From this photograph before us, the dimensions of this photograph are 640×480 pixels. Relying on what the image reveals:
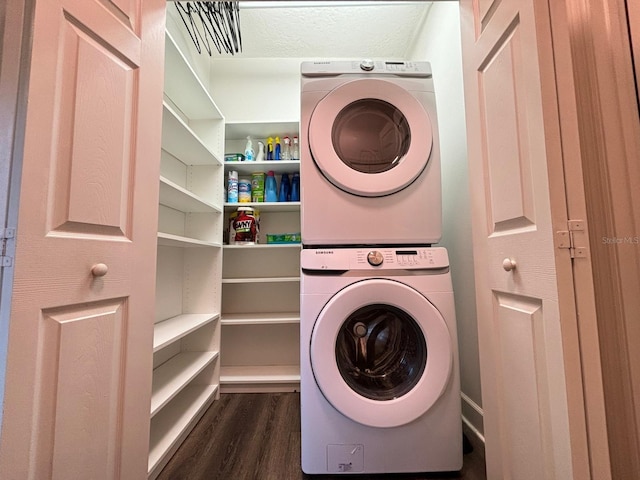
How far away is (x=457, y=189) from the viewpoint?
1.50 m

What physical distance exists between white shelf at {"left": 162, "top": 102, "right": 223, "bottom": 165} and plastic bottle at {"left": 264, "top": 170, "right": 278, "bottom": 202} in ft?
1.08

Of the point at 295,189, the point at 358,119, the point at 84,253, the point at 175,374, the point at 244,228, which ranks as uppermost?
the point at 358,119

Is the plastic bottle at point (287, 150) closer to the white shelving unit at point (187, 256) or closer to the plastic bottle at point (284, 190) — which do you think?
the plastic bottle at point (284, 190)

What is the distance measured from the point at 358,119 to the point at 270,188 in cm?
88

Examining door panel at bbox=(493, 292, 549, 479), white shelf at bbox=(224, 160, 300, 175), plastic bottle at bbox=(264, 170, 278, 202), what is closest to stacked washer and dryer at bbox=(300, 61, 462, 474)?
door panel at bbox=(493, 292, 549, 479)

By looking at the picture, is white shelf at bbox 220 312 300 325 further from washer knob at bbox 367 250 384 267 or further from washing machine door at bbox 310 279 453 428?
washer knob at bbox 367 250 384 267

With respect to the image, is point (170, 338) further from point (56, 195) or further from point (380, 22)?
point (380, 22)

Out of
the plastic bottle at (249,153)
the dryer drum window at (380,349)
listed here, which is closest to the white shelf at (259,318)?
the dryer drum window at (380,349)

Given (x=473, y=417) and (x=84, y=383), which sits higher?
(x=84, y=383)

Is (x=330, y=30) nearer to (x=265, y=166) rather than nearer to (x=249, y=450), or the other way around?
(x=265, y=166)

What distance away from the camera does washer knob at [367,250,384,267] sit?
111 centimetres

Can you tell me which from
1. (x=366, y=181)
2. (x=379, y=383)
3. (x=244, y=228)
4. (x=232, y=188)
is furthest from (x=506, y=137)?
(x=232, y=188)

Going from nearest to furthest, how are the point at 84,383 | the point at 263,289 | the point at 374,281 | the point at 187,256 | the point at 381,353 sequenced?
the point at 84,383 < the point at 374,281 < the point at 381,353 < the point at 187,256 < the point at 263,289

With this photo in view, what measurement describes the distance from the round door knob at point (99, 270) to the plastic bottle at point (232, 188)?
52.4 inches
